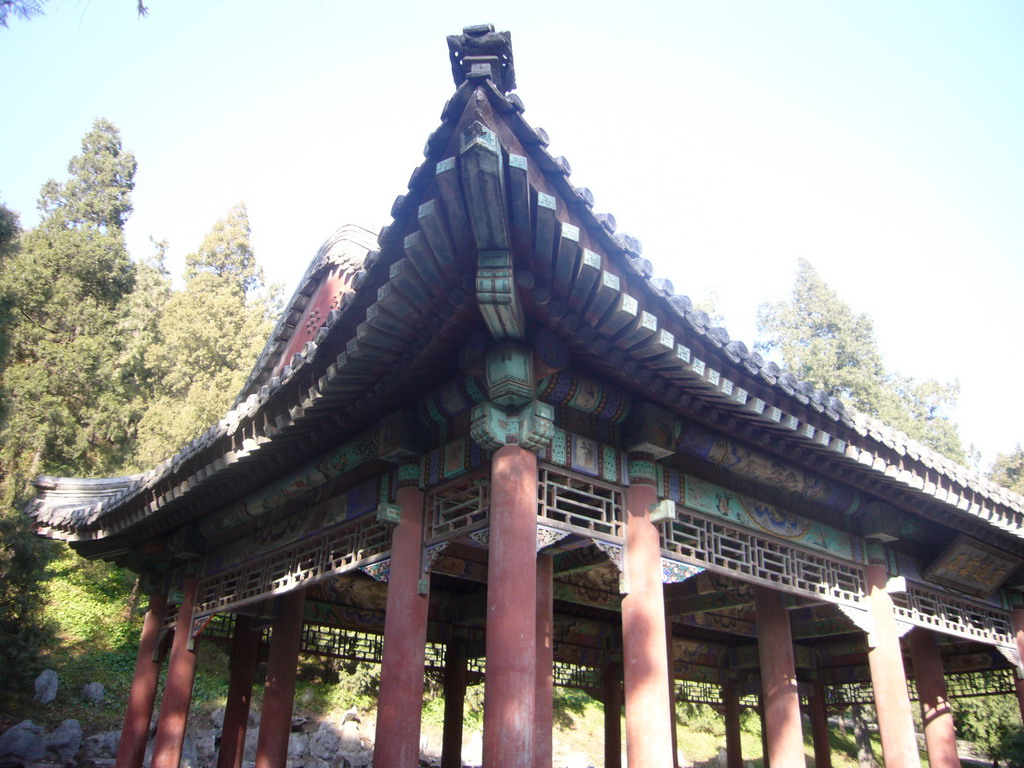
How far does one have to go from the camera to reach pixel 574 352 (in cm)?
638

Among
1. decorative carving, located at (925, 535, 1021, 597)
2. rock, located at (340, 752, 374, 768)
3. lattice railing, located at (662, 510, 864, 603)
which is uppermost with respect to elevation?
decorative carving, located at (925, 535, 1021, 597)

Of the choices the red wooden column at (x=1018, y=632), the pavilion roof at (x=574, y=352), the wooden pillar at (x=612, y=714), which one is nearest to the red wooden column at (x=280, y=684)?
the pavilion roof at (x=574, y=352)

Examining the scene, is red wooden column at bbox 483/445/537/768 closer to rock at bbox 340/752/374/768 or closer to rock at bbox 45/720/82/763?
rock at bbox 45/720/82/763

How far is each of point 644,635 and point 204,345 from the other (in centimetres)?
2201

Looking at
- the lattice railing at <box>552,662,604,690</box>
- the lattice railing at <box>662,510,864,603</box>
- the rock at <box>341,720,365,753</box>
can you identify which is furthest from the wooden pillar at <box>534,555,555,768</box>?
the rock at <box>341,720,365,753</box>

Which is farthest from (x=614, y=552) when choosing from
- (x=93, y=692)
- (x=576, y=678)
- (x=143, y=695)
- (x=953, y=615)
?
(x=93, y=692)


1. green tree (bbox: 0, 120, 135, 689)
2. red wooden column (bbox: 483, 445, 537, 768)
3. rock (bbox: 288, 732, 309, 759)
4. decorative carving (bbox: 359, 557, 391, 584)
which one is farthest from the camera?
green tree (bbox: 0, 120, 135, 689)

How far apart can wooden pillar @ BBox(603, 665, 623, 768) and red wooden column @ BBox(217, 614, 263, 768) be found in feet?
19.4

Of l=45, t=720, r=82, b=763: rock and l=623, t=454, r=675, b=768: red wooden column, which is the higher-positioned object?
l=623, t=454, r=675, b=768: red wooden column

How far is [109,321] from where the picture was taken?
2258 centimetres

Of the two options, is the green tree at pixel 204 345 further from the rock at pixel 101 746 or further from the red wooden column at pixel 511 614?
the red wooden column at pixel 511 614

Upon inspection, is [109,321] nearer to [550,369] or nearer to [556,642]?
[556,642]

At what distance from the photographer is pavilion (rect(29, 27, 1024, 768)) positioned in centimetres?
530

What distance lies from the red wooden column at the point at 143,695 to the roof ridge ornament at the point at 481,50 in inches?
391
